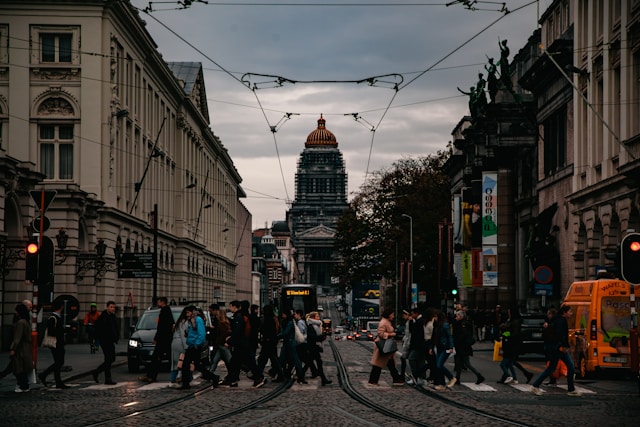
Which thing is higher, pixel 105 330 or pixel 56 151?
pixel 56 151

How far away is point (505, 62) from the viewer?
59281 mm

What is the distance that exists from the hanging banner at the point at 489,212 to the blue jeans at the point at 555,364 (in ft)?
131

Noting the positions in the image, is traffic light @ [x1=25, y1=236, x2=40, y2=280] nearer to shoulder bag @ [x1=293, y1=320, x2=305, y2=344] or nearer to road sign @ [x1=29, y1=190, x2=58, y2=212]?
road sign @ [x1=29, y1=190, x2=58, y2=212]

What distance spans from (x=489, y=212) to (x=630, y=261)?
4303 centimetres

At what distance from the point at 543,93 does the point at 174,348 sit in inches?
1315

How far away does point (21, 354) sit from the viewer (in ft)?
75.7

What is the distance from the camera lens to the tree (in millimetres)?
91500

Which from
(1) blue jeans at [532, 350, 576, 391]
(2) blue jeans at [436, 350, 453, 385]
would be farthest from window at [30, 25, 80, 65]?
(1) blue jeans at [532, 350, 576, 391]

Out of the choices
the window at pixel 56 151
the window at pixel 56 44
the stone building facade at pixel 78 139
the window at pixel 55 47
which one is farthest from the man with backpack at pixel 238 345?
the window at pixel 55 47

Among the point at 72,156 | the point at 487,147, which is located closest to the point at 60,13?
the point at 72,156

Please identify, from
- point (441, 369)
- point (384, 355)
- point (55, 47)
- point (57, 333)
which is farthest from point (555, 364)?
point (55, 47)

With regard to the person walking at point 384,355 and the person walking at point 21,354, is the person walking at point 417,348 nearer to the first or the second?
the person walking at point 384,355

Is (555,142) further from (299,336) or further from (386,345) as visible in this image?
(386,345)

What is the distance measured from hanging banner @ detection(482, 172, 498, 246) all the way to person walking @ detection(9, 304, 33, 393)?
42.6 meters
